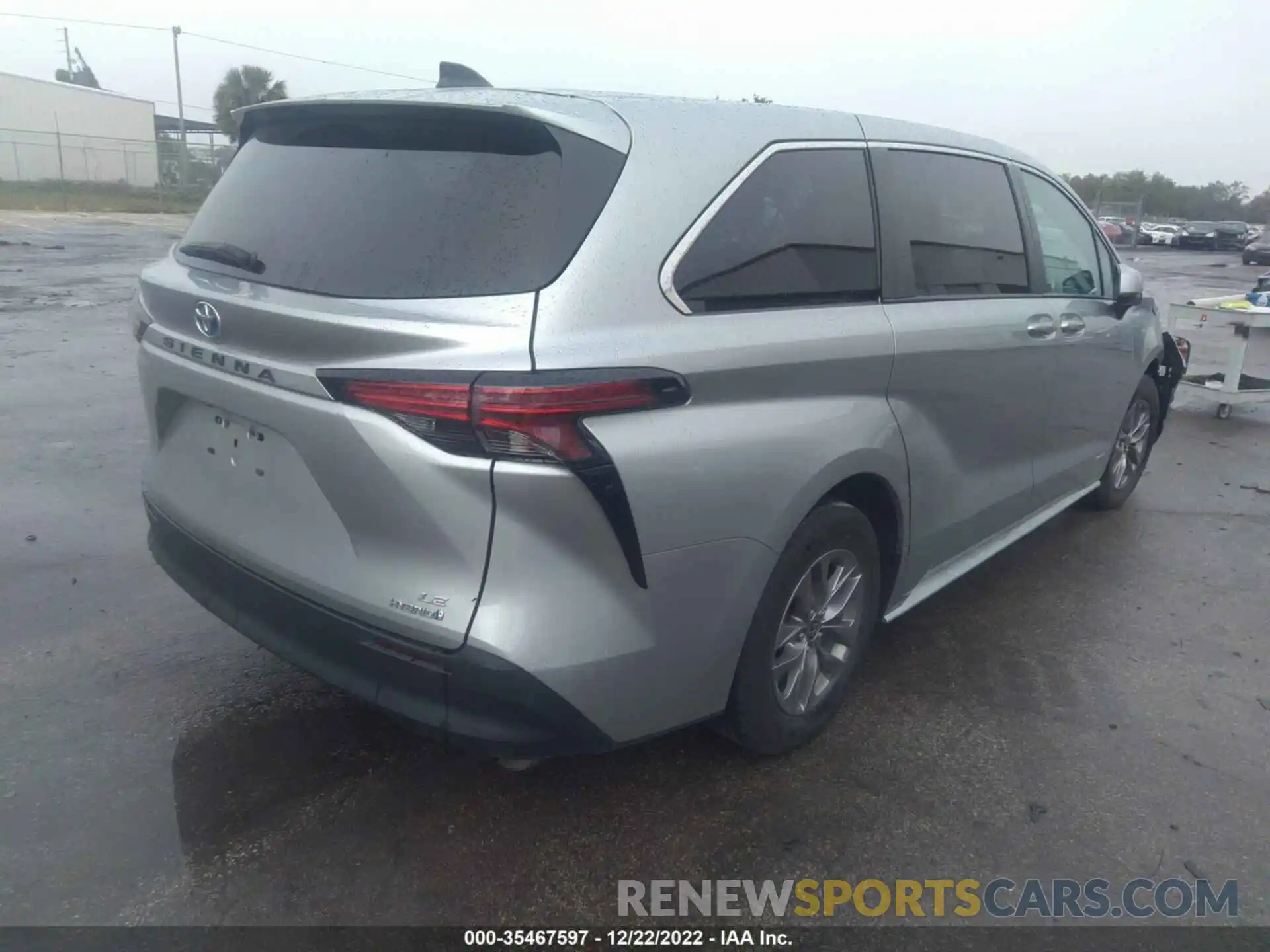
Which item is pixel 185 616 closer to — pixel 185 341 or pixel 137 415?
pixel 185 341

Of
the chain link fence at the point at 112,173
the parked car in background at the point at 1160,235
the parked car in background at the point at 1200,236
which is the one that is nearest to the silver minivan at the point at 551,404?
the chain link fence at the point at 112,173

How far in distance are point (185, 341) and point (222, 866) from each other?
1.36 m

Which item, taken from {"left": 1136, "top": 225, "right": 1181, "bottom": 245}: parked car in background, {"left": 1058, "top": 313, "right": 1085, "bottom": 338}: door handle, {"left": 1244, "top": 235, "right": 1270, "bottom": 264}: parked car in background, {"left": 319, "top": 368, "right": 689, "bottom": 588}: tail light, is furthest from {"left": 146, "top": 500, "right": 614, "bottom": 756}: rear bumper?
{"left": 1136, "top": 225, "right": 1181, "bottom": 245}: parked car in background

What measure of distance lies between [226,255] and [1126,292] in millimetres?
4006

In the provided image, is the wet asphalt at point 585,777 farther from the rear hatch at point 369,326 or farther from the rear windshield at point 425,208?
the rear windshield at point 425,208

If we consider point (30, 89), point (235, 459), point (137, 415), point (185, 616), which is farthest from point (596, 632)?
point (30, 89)

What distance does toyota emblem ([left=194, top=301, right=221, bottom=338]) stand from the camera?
102 inches

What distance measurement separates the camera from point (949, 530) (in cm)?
367

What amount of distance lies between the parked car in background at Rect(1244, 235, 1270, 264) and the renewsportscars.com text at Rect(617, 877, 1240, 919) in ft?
121

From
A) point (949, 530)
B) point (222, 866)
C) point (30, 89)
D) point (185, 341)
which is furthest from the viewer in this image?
point (30, 89)

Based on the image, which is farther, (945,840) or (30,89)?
(30,89)

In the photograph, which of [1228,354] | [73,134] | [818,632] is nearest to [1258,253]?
[1228,354]

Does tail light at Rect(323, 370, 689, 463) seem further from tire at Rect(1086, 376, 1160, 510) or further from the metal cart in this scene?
the metal cart

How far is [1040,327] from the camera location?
400cm
